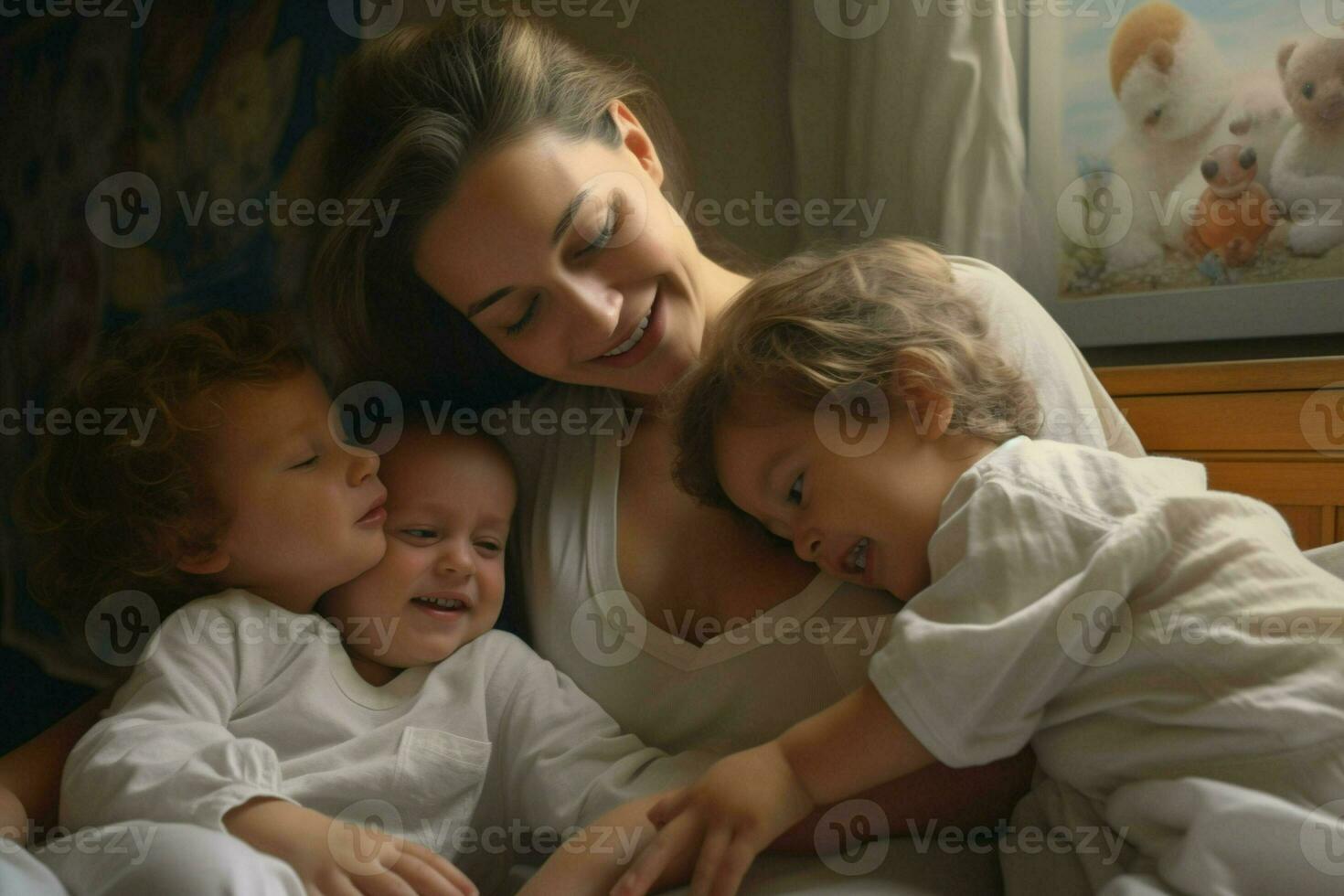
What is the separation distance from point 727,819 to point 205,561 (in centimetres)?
63

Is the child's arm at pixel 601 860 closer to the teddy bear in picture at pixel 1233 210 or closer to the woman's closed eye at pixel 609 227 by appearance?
the woman's closed eye at pixel 609 227

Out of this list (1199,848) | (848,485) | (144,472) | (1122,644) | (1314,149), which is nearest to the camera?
(1199,848)

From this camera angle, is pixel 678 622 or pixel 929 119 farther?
pixel 929 119

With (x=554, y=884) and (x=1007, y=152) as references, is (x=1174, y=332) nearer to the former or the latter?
(x=1007, y=152)

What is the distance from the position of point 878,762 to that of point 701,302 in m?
0.62

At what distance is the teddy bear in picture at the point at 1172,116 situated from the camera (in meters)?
1.66

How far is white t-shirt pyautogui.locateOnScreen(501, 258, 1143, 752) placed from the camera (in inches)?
42.4

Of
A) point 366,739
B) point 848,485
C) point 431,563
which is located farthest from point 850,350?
point 366,739

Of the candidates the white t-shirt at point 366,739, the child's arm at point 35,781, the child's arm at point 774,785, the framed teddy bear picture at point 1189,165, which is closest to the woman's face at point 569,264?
the white t-shirt at point 366,739

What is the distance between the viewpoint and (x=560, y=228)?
3.83 feet

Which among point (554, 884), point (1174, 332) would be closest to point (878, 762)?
point (554, 884)

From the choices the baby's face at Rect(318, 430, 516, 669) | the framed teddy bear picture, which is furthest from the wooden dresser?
the baby's face at Rect(318, 430, 516, 669)

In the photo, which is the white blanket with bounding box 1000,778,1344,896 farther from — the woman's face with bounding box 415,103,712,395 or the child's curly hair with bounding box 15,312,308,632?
the child's curly hair with bounding box 15,312,308,632

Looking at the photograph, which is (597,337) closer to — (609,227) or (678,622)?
(609,227)
